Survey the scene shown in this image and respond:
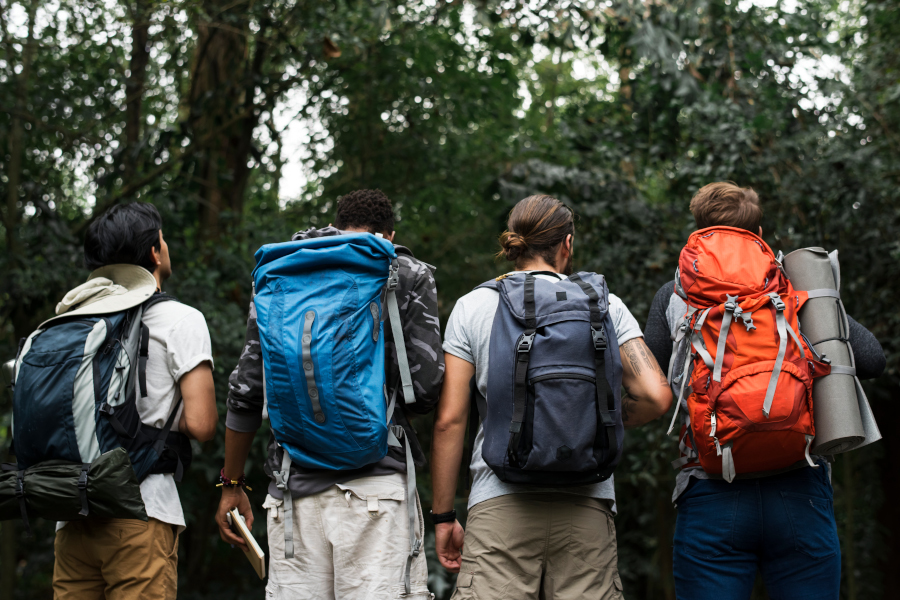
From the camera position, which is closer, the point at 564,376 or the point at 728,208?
the point at 564,376

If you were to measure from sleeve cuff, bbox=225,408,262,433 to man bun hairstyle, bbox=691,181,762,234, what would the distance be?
1674mm

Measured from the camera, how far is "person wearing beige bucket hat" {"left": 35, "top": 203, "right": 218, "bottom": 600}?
7.68 ft

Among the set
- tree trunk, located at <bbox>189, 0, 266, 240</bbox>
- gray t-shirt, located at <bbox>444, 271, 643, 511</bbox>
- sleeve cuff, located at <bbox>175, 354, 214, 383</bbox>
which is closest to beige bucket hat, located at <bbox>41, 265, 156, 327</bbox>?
sleeve cuff, located at <bbox>175, 354, 214, 383</bbox>

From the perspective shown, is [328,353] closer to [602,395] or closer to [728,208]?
[602,395]

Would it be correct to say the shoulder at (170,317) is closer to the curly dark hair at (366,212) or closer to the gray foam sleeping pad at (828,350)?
the curly dark hair at (366,212)

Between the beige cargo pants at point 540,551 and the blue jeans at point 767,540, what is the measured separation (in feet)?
1.09

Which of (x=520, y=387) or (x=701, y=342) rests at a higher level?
(x=701, y=342)

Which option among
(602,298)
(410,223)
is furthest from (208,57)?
(602,298)

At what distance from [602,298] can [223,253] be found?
3.86m

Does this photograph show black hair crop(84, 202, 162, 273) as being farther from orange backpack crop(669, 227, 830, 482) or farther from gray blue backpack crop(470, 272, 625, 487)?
orange backpack crop(669, 227, 830, 482)

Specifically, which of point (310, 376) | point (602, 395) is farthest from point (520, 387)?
point (310, 376)

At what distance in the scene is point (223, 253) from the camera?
5492 millimetres

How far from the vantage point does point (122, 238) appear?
258 cm

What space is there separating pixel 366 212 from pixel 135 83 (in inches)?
190
